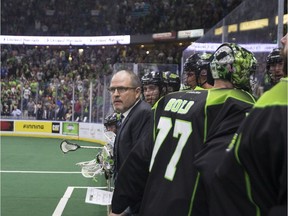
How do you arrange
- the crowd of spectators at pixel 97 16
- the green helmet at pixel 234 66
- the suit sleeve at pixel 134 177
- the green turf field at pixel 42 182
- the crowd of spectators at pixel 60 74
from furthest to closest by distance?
the crowd of spectators at pixel 97 16 < the crowd of spectators at pixel 60 74 < the green turf field at pixel 42 182 < the suit sleeve at pixel 134 177 < the green helmet at pixel 234 66

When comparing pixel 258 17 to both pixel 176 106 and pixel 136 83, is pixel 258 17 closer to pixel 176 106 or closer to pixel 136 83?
pixel 136 83

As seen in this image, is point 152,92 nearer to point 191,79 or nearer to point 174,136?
point 191,79

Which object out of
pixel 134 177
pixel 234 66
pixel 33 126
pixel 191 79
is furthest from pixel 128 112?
pixel 33 126

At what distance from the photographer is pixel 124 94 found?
3.20 metres

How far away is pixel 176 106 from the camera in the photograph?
239 centimetres

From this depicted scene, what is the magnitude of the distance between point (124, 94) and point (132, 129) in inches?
10.3

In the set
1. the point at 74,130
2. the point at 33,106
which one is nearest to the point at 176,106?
the point at 74,130

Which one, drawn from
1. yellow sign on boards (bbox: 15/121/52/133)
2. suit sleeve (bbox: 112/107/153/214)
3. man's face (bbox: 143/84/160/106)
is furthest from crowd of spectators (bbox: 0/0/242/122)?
suit sleeve (bbox: 112/107/153/214)

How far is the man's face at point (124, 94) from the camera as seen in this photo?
10.5 feet

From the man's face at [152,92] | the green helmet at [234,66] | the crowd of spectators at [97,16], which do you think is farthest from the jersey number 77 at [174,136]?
the crowd of spectators at [97,16]

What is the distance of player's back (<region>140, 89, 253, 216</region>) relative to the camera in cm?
214

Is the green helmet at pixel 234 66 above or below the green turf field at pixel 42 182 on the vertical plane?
above

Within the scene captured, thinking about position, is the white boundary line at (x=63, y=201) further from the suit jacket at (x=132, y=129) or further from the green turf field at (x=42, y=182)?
the suit jacket at (x=132, y=129)

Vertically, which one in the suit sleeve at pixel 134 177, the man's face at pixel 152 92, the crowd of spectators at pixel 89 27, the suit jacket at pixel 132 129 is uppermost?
the crowd of spectators at pixel 89 27
